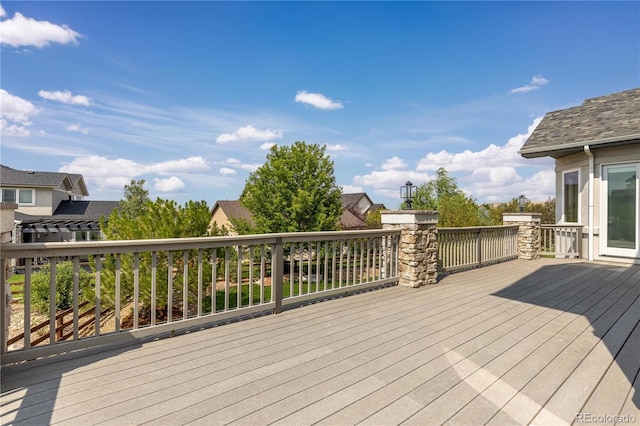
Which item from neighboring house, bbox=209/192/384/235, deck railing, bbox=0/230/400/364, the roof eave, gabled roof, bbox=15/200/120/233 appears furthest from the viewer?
gabled roof, bbox=15/200/120/233

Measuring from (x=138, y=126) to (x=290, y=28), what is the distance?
23.2 ft

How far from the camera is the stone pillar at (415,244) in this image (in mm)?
5168

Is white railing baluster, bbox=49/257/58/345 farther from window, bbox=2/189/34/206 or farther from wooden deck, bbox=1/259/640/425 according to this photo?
window, bbox=2/189/34/206

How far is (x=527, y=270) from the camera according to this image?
22.0 feet

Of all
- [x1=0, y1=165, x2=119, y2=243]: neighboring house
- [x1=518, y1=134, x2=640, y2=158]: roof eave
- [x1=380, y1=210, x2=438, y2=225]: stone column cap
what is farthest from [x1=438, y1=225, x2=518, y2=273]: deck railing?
[x1=0, y1=165, x2=119, y2=243]: neighboring house

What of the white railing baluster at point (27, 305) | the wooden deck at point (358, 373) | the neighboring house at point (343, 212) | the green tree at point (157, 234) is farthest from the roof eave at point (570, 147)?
the white railing baluster at point (27, 305)

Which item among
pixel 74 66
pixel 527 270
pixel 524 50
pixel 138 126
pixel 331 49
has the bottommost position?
pixel 527 270

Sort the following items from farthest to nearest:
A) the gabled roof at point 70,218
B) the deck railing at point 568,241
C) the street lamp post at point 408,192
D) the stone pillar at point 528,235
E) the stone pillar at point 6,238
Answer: the gabled roof at point 70,218 → the stone pillar at point 528,235 → the deck railing at point 568,241 → the street lamp post at point 408,192 → the stone pillar at point 6,238

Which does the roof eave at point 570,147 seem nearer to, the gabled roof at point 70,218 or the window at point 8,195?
Result: the gabled roof at point 70,218

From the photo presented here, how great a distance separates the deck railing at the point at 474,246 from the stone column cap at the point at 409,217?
71cm

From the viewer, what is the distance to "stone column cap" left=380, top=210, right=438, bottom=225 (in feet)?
17.0

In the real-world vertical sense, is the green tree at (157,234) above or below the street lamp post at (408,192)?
below

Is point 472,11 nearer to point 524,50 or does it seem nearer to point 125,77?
point 524,50

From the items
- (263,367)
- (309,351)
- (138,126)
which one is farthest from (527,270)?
(138,126)
